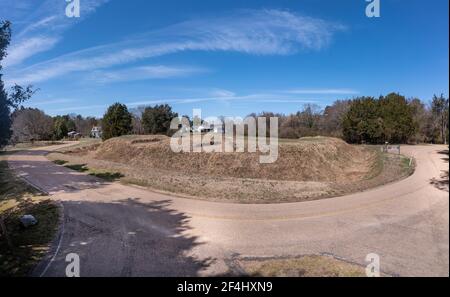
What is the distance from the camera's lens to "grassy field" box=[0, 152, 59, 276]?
8.71 m

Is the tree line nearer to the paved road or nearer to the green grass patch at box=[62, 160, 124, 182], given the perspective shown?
the green grass patch at box=[62, 160, 124, 182]

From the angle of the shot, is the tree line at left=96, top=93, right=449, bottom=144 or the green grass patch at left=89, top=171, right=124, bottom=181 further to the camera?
the tree line at left=96, top=93, right=449, bottom=144

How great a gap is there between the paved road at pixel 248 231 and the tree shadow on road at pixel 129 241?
28 millimetres

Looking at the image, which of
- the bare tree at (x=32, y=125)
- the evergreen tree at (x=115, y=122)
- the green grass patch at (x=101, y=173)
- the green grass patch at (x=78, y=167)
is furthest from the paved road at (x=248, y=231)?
the bare tree at (x=32, y=125)

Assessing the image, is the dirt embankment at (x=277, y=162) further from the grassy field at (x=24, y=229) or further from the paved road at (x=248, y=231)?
the grassy field at (x=24, y=229)

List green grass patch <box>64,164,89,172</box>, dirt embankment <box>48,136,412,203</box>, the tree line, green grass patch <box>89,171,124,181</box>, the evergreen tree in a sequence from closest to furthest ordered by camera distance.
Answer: dirt embankment <box>48,136,412,203</box> < green grass patch <box>89,171,124,181</box> < green grass patch <box>64,164,89,172</box> < the tree line < the evergreen tree

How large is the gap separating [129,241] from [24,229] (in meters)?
5.17

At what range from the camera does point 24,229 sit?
11.7 meters

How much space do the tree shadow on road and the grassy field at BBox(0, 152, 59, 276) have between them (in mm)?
666

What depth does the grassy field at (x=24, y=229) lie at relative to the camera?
8.71 meters

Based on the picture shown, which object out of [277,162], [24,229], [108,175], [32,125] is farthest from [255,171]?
[32,125]

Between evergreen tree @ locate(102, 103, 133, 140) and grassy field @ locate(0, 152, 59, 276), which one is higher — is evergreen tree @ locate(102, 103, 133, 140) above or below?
above

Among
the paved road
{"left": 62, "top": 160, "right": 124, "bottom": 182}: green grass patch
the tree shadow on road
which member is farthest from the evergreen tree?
the tree shadow on road
